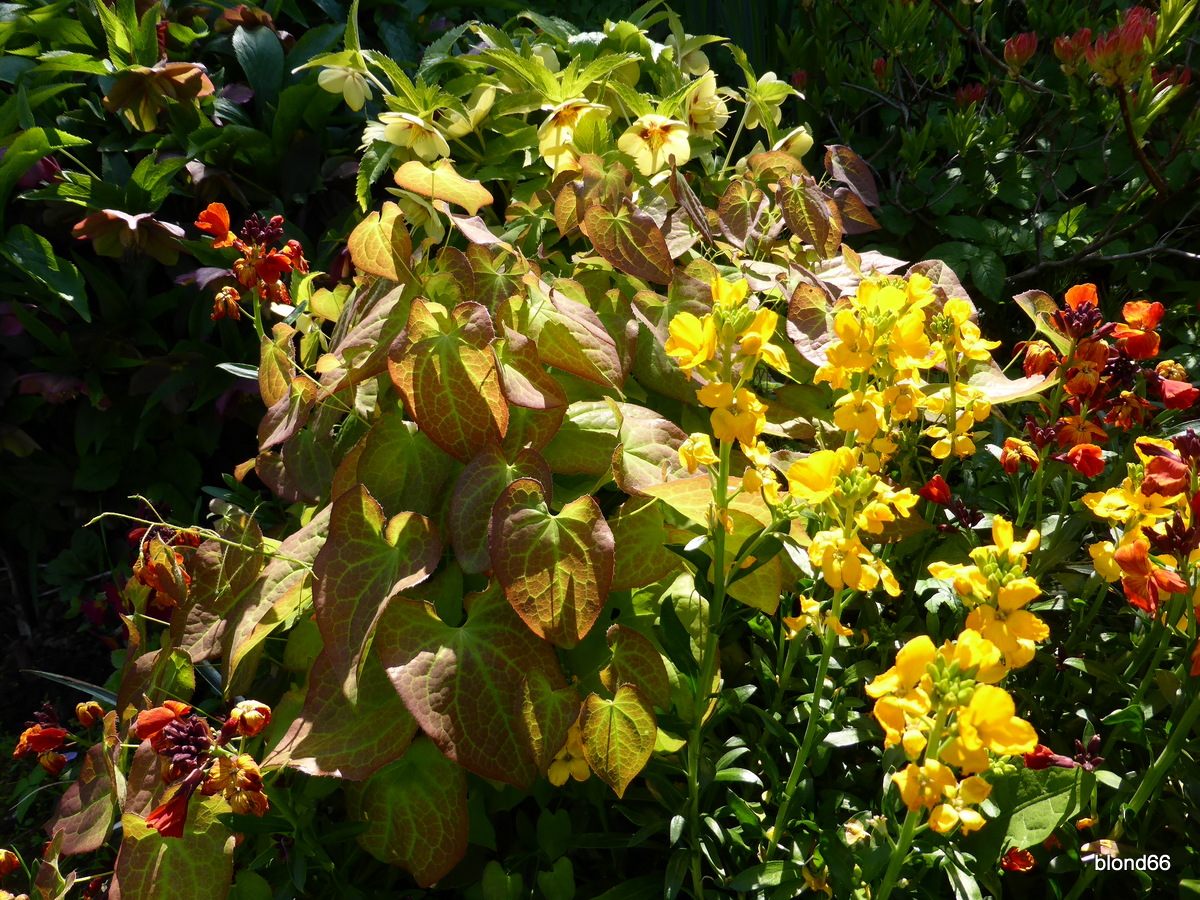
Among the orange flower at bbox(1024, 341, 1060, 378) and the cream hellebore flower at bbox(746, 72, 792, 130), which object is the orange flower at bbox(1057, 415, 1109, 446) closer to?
the orange flower at bbox(1024, 341, 1060, 378)

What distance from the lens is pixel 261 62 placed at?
2.18 metres

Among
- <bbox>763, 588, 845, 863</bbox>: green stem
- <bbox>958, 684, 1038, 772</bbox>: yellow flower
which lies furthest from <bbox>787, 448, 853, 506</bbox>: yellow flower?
<bbox>958, 684, 1038, 772</bbox>: yellow flower

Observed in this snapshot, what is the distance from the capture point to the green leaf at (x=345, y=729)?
1.01 meters

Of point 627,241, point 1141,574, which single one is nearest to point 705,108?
point 627,241

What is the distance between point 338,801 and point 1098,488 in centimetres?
137

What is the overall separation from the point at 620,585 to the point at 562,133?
2.70 feet

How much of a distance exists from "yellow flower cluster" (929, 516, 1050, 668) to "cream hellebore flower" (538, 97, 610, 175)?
3.48ft

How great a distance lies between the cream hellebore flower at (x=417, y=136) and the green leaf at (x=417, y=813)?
944 mm

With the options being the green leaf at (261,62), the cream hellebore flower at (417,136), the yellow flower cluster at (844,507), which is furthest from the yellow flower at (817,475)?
the green leaf at (261,62)

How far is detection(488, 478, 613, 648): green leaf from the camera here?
100 centimetres

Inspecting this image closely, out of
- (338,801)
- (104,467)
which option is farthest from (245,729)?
(104,467)

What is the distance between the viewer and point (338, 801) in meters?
1.34

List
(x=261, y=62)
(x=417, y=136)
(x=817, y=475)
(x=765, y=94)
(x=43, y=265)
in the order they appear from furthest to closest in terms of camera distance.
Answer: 1. (x=261, y=62)
2. (x=43, y=265)
3. (x=765, y=94)
4. (x=417, y=136)
5. (x=817, y=475)

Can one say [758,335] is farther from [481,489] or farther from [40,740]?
[40,740]
